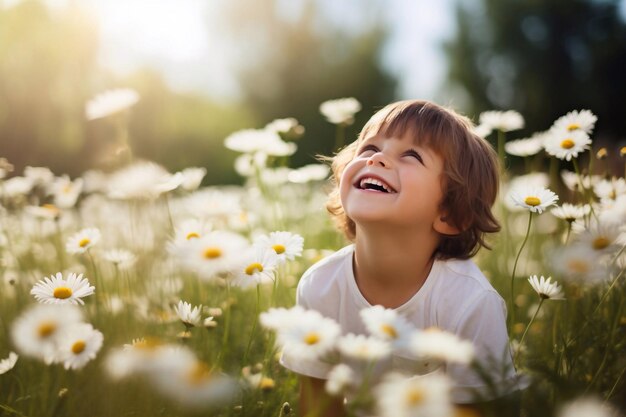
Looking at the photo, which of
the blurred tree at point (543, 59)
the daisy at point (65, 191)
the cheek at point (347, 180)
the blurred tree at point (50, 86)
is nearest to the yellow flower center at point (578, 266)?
the cheek at point (347, 180)

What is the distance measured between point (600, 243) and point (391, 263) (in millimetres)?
424

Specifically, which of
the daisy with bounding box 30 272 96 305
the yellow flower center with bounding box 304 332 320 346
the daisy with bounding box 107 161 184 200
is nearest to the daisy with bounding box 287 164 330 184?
the daisy with bounding box 107 161 184 200

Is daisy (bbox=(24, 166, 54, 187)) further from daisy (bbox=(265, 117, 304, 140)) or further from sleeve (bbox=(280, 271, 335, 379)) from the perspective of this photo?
sleeve (bbox=(280, 271, 335, 379))

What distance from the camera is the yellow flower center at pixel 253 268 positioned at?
1.10 metres

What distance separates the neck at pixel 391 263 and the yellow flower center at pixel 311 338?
484 millimetres

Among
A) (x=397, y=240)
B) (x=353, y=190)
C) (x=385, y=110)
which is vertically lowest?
(x=397, y=240)

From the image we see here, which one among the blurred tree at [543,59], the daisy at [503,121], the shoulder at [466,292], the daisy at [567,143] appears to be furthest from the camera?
the blurred tree at [543,59]

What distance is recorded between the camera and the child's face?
3.89 ft

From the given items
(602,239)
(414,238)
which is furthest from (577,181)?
(414,238)

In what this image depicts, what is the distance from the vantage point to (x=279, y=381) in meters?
1.40

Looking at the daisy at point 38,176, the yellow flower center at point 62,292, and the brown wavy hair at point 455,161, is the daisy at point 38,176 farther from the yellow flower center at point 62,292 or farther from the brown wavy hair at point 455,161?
the brown wavy hair at point 455,161

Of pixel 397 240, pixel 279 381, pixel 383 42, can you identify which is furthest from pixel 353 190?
pixel 383 42

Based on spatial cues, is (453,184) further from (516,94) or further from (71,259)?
(516,94)

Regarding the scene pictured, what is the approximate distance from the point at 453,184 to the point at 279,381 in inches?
23.7
